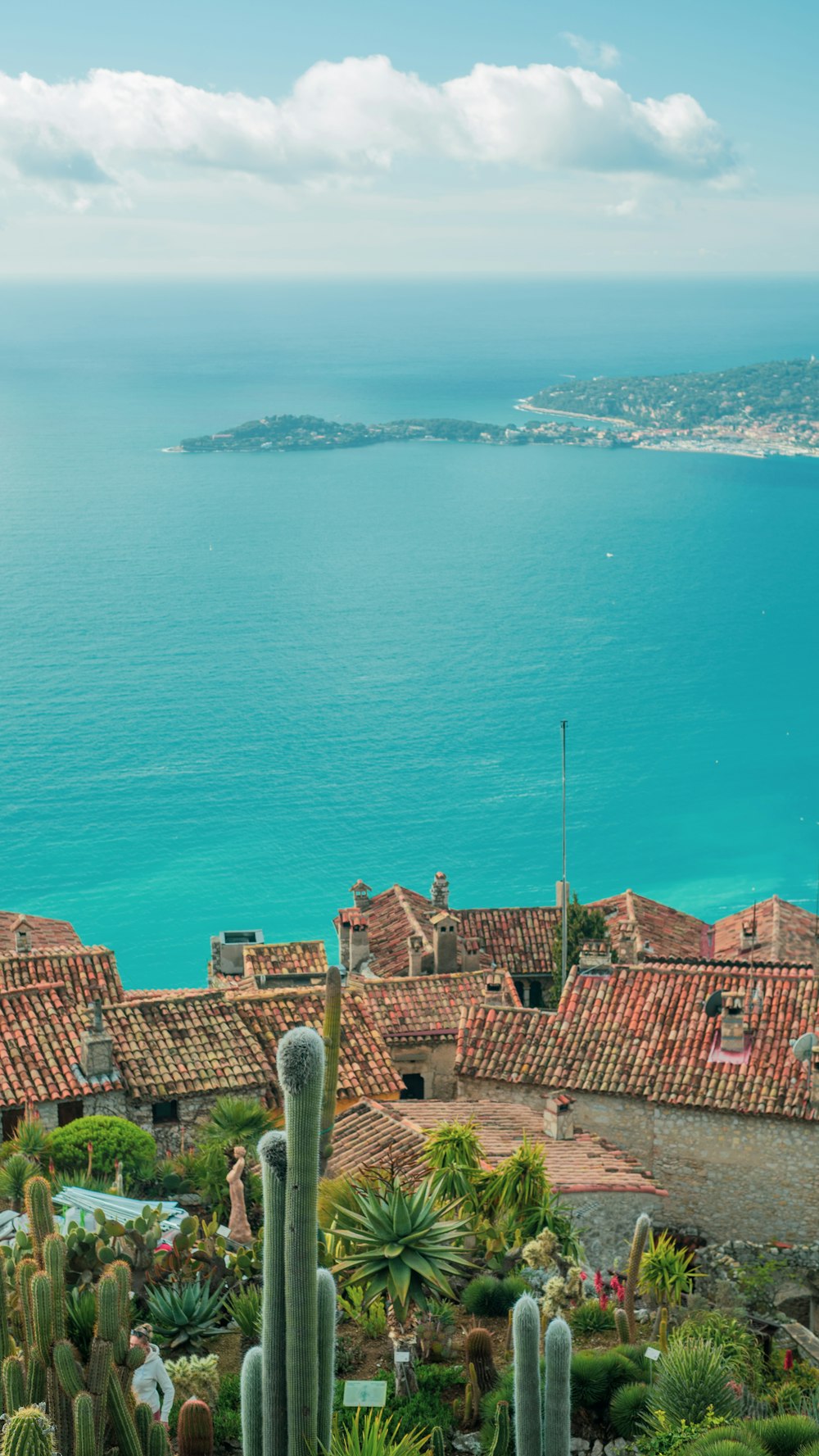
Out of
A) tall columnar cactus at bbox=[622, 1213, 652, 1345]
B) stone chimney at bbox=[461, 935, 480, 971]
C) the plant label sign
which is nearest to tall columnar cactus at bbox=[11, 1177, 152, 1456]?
the plant label sign

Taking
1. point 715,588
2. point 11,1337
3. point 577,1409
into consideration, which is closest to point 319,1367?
point 11,1337

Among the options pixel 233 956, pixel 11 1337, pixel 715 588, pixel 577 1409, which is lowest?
pixel 577 1409

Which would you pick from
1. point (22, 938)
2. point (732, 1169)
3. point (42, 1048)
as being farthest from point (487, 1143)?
point (22, 938)

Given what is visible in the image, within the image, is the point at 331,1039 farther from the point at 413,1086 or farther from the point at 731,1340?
the point at 413,1086

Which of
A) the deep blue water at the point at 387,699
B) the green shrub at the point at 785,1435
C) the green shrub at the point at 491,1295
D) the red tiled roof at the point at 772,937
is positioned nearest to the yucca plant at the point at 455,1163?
the green shrub at the point at 491,1295

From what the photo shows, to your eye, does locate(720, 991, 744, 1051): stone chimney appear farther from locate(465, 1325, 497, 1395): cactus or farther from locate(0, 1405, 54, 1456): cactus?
locate(0, 1405, 54, 1456): cactus

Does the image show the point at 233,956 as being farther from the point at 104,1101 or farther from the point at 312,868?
the point at 312,868
